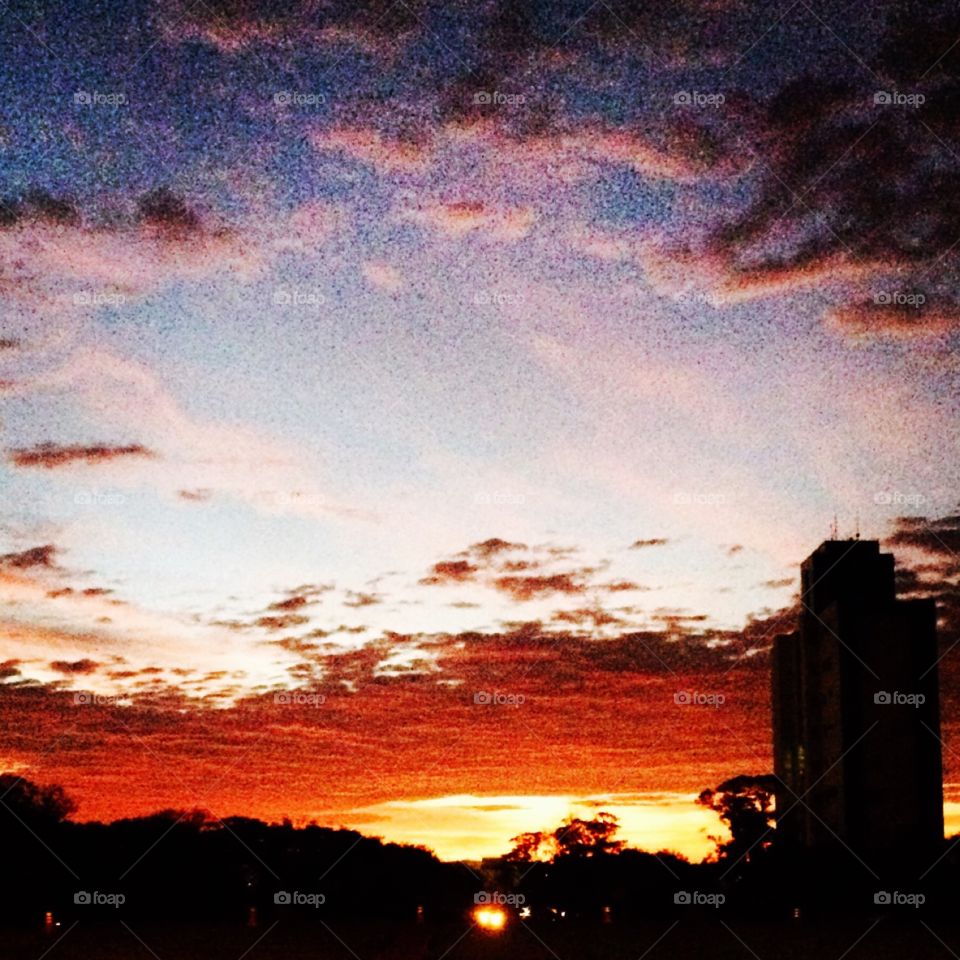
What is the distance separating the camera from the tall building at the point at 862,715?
11781cm

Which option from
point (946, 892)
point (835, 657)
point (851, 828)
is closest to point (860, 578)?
point (835, 657)

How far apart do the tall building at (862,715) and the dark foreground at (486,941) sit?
3831cm

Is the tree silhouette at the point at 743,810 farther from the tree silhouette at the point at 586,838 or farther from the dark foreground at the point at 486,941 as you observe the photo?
the dark foreground at the point at 486,941

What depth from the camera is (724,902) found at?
298 ft

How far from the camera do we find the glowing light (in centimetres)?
7144

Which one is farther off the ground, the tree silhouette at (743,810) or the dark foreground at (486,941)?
the tree silhouette at (743,810)

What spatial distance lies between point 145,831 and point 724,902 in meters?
44.3

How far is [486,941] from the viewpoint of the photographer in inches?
2453

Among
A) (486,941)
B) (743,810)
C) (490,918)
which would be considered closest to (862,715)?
(743,810)

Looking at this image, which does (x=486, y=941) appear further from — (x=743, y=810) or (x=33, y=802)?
(x=743, y=810)

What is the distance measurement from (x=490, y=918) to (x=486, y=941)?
9731mm

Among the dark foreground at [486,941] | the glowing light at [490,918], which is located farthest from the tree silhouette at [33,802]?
the glowing light at [490,918]

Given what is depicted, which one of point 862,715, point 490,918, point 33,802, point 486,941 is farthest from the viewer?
point 862,715

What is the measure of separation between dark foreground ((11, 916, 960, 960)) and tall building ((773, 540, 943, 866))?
38306mm
